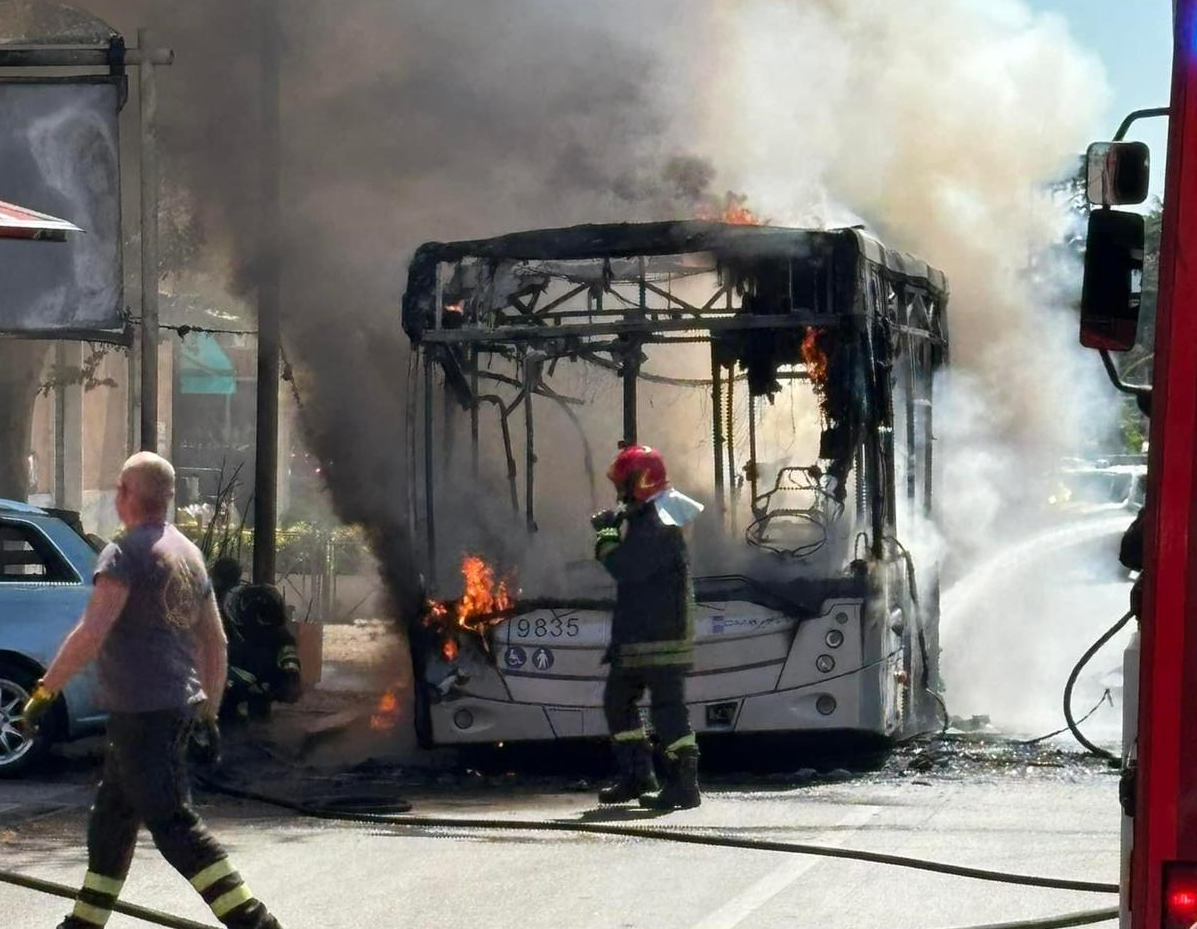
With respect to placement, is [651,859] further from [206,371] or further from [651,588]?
[206,371]

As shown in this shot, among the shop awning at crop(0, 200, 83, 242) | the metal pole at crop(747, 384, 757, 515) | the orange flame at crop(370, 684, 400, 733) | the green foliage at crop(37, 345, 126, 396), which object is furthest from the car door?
the green foliage at crop(37, 345, 126, 396)

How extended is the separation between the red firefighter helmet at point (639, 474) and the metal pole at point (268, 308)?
524 cm

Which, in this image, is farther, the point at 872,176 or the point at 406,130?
the point at 872,176

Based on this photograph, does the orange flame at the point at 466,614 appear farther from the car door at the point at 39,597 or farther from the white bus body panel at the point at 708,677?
the car door at the point at 39,597

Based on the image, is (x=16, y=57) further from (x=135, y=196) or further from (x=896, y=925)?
(x=896, y=925)

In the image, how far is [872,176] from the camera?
66.9 feet

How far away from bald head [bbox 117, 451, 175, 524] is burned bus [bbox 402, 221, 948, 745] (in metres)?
4.61

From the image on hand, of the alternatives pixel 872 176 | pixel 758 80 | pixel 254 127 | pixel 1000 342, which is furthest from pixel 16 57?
pixel 1000 342

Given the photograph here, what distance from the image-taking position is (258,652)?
1324 cm

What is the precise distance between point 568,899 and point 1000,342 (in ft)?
47.7

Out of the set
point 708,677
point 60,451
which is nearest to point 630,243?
point 708,677

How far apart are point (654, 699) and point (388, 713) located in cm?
370

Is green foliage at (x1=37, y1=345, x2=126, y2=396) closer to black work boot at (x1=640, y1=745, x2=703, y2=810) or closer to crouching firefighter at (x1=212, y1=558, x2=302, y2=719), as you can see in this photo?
crouching firefighter at (x1=212, y1=558, x2=302, y2=719)

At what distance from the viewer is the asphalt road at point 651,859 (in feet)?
23.6
